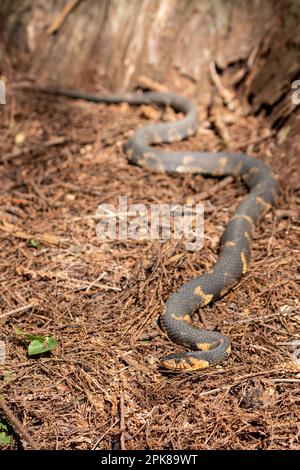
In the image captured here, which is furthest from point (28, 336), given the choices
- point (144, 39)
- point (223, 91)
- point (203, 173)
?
point (144, 39)

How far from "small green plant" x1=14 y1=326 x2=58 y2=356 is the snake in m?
0.82

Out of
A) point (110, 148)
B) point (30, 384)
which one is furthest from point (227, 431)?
point (110, 148)

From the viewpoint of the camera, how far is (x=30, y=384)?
12.6 feet

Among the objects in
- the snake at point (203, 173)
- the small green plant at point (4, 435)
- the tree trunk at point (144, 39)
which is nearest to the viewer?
the small green plant at point (4, 435)

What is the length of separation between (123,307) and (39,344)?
773mm

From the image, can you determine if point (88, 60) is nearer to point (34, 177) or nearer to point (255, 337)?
point (34, 177)

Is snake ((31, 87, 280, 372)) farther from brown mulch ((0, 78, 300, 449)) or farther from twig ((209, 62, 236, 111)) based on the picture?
twig ((209, 62, 236, 111))

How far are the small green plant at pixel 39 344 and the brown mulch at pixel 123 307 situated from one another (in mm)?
76

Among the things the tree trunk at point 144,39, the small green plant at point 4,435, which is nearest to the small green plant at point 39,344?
the small green plant at point 4,435

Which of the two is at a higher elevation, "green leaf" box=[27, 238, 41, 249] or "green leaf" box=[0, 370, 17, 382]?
"green leaf" box=[27, 238, 41, 249]

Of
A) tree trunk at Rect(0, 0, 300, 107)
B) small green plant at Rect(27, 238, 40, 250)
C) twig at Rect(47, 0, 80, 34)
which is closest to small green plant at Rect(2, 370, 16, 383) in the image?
small green plant at Rect(27, 238, 40, 250)

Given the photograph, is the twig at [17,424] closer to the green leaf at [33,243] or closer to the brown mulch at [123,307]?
the brown mulch at [123,307]

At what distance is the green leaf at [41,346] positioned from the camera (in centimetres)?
399

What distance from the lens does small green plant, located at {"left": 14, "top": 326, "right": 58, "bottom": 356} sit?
13.1 ft
